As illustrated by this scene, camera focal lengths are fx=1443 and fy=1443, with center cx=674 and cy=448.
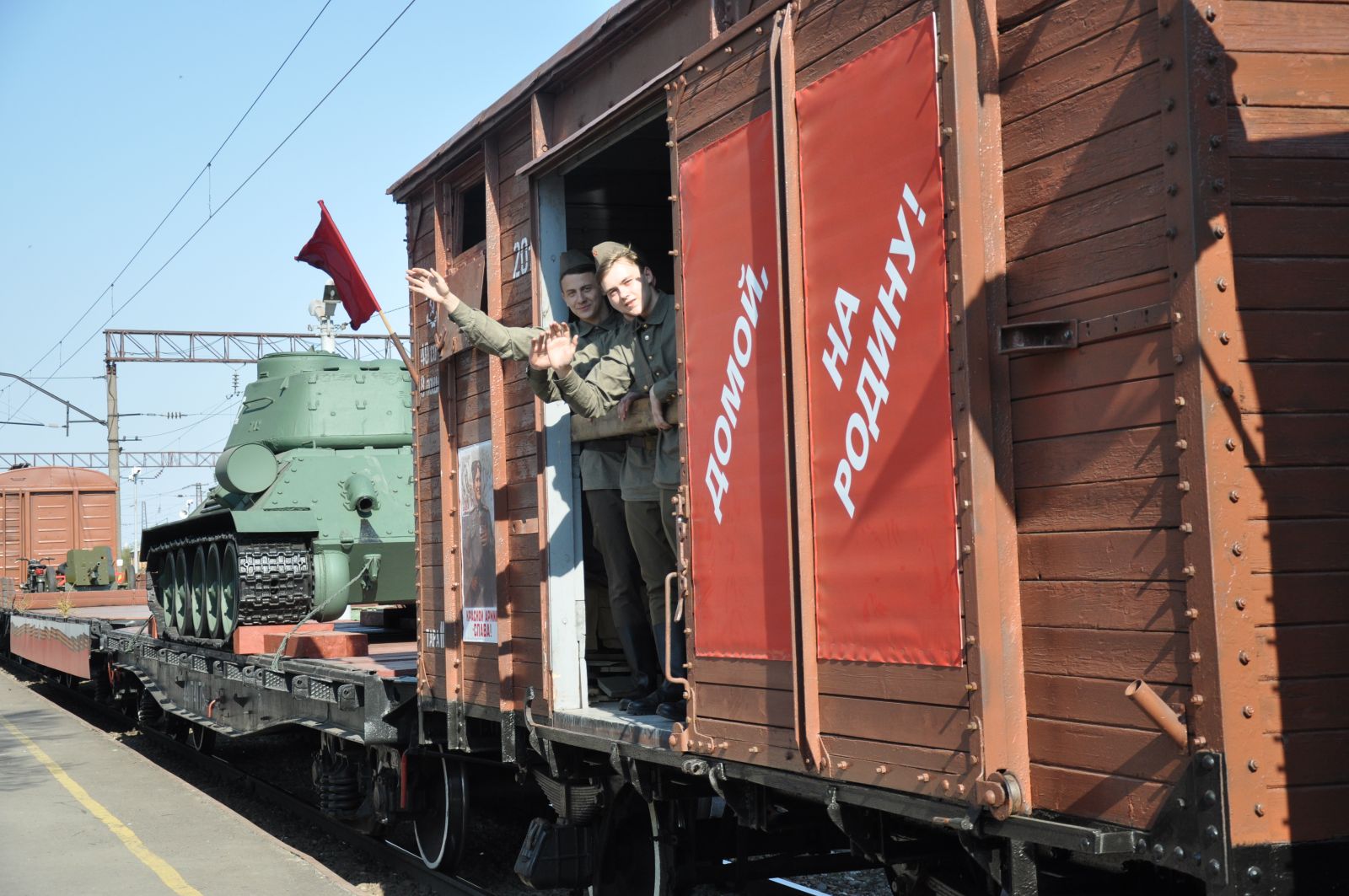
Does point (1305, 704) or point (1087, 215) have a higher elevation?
point (1087, 215)

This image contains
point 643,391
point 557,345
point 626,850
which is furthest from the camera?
point 626,850

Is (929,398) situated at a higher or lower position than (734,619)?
higher

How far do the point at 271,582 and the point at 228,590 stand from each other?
46 cm

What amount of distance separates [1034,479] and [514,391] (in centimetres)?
336

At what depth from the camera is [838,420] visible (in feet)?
13.0

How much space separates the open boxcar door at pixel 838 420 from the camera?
349 cm

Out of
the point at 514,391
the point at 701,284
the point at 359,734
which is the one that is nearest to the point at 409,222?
the point at 514,391

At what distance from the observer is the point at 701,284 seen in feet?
15.6

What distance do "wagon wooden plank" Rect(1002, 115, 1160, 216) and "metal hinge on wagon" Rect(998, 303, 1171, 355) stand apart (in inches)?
11.9

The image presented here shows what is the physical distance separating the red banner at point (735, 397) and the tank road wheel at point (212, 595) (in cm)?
889

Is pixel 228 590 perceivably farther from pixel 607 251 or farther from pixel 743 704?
pixel 743 704

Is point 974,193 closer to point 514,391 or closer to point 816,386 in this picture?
point 816,386

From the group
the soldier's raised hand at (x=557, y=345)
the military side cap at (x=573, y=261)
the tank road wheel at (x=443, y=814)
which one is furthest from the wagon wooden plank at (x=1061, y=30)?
the tank road wheel at (x=443, y=814)

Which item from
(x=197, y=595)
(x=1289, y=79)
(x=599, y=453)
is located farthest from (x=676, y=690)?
(x=197, y=595)
